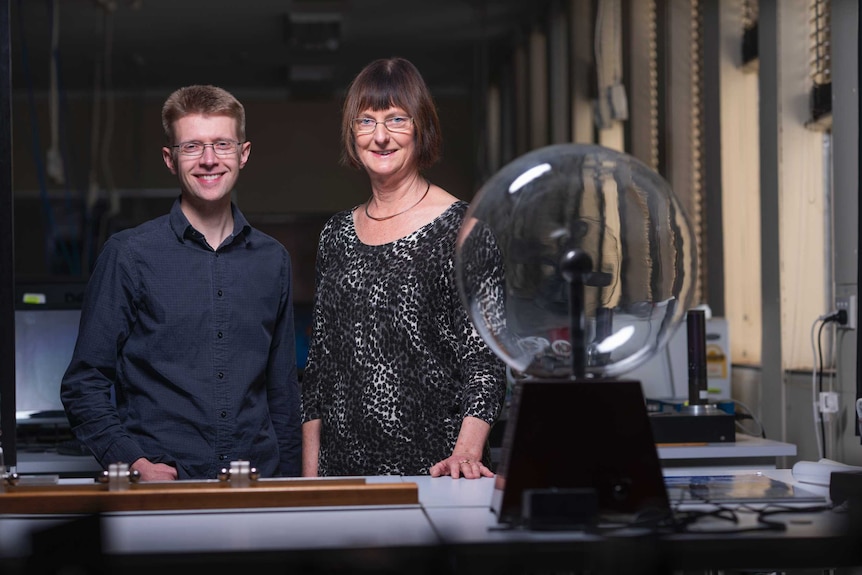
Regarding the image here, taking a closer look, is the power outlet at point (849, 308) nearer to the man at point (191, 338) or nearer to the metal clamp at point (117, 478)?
the man at point (191, 338)

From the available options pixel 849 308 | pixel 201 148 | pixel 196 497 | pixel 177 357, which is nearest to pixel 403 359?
pixel 177 357

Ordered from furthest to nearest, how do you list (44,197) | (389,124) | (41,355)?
(44,197)
(41,355)
(389,124)

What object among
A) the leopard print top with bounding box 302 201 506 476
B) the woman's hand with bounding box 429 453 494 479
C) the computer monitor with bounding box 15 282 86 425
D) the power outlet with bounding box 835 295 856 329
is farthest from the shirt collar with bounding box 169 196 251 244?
the power outlet with bounding box 835 295 856 329

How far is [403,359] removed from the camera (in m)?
1.79

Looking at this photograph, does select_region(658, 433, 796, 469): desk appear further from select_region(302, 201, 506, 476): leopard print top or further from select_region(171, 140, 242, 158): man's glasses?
select_region(171, 140, 242, 158): man's glasses

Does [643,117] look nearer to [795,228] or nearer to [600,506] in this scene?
[795,228]

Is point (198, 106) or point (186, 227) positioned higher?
point (198, 106)

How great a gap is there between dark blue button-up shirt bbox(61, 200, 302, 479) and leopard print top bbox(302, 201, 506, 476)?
146mm

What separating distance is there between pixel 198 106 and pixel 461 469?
2.57 feet

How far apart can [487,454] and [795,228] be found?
8.07 feet

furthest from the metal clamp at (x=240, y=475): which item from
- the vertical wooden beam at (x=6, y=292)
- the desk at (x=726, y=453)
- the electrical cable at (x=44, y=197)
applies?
the electrical cable at (x=44, y=197)

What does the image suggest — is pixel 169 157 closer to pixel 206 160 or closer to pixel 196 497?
pixel 206 160

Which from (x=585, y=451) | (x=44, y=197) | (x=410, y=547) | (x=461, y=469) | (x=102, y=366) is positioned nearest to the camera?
(x=410, y=547)

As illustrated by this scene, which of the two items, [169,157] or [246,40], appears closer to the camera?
[169,157]
